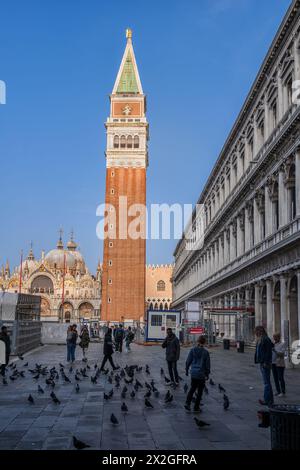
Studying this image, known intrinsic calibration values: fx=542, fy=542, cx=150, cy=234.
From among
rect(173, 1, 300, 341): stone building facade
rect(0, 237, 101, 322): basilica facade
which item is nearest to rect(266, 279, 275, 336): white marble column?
rect(173, 1, 300, 341): stone building facade

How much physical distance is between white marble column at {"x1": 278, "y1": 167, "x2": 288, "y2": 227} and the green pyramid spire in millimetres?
66805

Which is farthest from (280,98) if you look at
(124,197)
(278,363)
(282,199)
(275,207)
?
(124,197)

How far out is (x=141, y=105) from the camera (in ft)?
288

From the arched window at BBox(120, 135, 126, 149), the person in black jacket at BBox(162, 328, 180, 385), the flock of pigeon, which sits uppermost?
the arched window at BBox(120, 135, 126, 149)

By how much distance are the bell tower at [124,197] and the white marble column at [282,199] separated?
5216 centimetres

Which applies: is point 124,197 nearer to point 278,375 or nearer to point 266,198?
point 266,198

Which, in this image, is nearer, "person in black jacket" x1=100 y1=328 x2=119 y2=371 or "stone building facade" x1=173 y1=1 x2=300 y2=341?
"person in black jacket" x1=100 y1=328 x2=119 y2=371

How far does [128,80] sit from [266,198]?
219ft

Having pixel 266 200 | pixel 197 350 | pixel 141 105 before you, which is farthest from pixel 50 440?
pixel 141 105

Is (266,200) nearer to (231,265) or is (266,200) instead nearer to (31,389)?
(231,265)

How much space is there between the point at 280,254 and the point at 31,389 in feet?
48.4

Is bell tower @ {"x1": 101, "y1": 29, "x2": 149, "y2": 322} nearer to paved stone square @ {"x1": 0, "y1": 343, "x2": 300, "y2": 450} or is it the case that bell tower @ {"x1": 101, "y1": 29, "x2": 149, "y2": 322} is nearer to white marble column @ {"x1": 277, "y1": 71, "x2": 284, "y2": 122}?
white marble column @ {"x1": 277, "y1": 71, "x2": 284, "y2": 122}

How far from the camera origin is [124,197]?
3187 inches

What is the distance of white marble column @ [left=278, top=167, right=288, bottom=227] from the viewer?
24.8m
